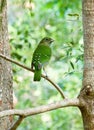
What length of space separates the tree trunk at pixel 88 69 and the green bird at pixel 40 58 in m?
0.46

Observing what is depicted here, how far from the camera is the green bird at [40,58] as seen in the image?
307cm

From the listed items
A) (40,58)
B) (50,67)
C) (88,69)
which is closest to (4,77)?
(40,58)

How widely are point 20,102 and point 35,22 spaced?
1.17m

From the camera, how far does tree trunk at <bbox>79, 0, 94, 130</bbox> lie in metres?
2.63

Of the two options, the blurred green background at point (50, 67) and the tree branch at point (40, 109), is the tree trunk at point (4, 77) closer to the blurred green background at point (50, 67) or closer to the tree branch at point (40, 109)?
the tree branch at point (40, 109)

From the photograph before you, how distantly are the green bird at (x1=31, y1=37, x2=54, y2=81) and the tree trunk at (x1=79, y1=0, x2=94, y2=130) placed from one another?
46 cm

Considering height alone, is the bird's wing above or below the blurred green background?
above

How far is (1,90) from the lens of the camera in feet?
9.87

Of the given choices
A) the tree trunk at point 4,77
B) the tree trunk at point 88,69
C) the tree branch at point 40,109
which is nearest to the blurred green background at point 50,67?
the tree trunk at point 4,77

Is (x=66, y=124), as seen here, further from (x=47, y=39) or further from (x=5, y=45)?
(x=5, y=45)

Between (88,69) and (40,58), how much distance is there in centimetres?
63

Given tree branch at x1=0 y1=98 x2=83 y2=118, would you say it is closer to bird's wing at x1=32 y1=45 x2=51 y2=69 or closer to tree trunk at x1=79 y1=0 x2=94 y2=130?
tree trunk at x1=79 y1=0 x2=94 y2=130

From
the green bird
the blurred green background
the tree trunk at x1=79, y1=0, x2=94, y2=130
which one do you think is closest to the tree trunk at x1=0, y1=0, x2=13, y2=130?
the green bird

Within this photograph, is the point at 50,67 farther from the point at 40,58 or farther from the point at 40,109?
the point at 40,109
